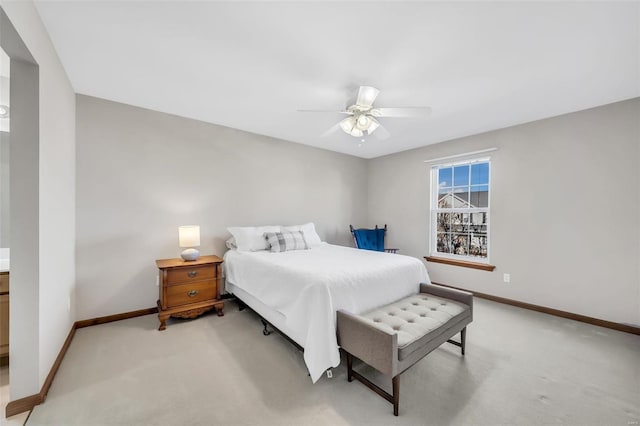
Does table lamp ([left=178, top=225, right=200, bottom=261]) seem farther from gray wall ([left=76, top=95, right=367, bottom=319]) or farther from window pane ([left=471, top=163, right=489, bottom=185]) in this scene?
window pane ([left=471, top=163, right=489, bottom=185])

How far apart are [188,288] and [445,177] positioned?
4.21m

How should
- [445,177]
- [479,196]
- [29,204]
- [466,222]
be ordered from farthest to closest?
[445,177]
[466,222]
[479,196]
[29,204]

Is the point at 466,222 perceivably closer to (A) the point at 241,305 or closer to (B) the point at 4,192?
(A) the point at 241,305

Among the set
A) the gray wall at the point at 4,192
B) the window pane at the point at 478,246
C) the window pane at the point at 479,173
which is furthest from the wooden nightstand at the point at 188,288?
the window pane at the point at 479,173

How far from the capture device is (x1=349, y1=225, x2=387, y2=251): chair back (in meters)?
4.45

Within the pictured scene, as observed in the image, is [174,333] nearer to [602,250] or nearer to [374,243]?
[374,243]

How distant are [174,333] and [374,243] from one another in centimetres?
336

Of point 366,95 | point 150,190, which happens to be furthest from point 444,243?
point 150,190

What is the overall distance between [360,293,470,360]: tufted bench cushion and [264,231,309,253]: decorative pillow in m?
1.57

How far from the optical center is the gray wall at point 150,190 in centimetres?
270

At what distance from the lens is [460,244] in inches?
164

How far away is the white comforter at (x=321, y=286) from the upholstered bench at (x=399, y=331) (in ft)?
0.35

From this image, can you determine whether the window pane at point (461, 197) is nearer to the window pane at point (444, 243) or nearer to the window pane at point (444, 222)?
the window pane at point (444, 222)

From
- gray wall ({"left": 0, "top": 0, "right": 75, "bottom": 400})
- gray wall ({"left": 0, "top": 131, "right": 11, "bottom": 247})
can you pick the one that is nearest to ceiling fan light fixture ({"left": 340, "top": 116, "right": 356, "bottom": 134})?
gray wall ({"left": 0, "top": 0, "right": 75, "bottom": 400})
